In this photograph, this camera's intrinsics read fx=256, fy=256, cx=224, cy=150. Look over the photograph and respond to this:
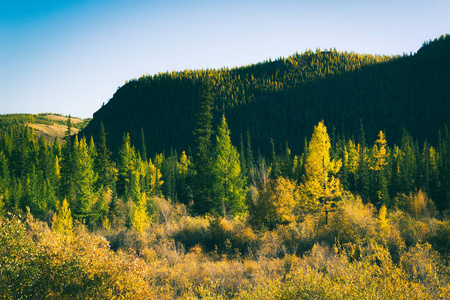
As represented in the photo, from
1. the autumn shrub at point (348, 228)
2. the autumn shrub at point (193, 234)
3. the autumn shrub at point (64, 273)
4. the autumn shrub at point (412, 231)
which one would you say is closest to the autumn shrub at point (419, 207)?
the autumn shrub at point (412, 231)

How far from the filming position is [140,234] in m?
29.2

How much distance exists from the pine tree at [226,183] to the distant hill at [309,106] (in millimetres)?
113416

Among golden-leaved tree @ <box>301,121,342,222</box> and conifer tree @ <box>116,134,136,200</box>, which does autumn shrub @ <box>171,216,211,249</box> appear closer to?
golden-leaved tree @ <box>301,121,342,222</box>

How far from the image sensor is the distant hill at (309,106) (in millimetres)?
149000

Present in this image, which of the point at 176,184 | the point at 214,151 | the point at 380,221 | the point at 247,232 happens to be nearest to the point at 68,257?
the point at 247,232

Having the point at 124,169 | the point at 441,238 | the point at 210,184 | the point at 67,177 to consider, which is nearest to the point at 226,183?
the point at 210,184

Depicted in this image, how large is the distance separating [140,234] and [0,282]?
19053 mm

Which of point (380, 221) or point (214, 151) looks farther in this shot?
point (214, 151)

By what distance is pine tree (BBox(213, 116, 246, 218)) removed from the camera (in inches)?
1166

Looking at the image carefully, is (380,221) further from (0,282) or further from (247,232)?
(0,282)

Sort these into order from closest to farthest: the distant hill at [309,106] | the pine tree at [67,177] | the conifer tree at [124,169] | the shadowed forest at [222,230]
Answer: the shadowed forest at [222,230] < the pine tree at [67,177] < the conifer tree at [124,169] < the distant hill at [309,106]

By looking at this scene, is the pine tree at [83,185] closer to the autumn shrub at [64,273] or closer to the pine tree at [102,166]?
the pine tree at [102,166]

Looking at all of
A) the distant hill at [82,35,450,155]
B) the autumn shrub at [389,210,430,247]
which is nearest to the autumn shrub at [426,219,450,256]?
the autumn shrub at [389,210,430,247]

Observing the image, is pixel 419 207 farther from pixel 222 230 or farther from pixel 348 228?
pixel 222 230
